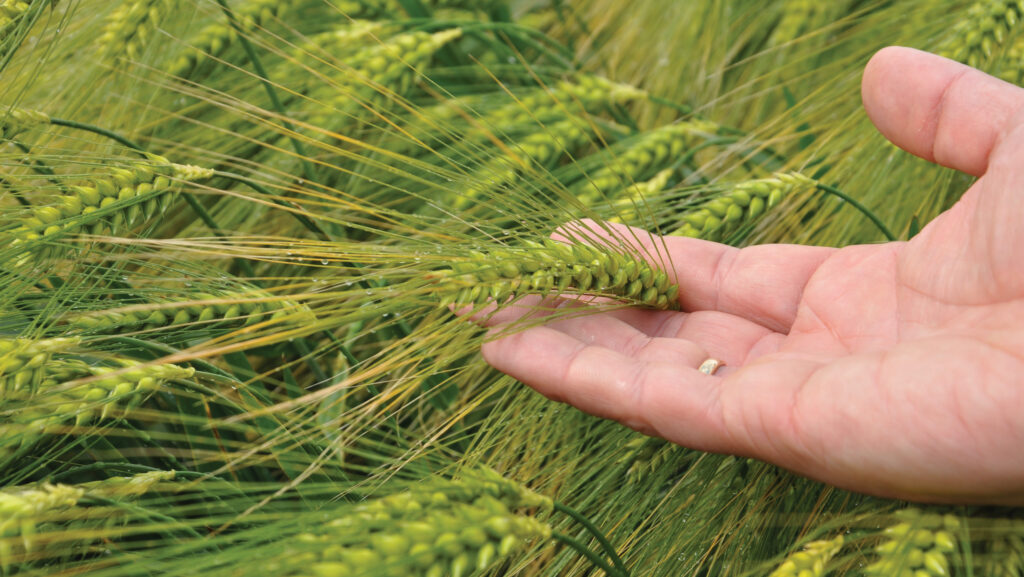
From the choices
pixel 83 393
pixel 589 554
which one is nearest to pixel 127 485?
pixel 83 393

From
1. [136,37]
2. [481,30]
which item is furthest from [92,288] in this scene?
[481,30]

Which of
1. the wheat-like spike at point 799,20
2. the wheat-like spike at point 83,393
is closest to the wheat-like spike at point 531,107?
the wheat-like spike at point 799,20

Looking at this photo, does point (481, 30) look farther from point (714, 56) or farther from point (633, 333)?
point (633, 333)

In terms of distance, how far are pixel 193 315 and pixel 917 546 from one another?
77cm

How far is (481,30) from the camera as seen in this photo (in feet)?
4.63

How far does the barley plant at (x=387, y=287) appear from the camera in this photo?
701 millimetres

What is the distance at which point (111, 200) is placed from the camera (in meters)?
0.86

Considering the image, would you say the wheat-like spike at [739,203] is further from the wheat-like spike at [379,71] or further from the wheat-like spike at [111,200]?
the wheat-like spike at [111,200]

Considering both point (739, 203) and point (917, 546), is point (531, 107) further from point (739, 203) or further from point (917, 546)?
point (917, 546)

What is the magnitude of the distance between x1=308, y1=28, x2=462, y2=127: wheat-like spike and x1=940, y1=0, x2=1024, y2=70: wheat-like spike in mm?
790

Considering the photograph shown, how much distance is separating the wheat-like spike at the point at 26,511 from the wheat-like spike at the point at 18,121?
51cm

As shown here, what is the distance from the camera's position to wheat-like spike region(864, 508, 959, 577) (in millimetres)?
660

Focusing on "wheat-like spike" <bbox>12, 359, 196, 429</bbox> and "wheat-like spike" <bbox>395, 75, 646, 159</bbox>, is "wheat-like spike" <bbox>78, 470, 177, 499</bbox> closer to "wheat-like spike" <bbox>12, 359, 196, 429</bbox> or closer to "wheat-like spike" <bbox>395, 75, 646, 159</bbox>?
"wheat-like spike" <bbox>12, 359, 196, 429</bbox>

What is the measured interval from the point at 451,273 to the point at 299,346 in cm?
36
